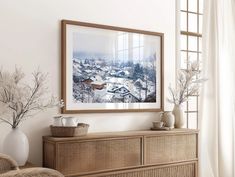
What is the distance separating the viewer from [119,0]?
3.49 metres

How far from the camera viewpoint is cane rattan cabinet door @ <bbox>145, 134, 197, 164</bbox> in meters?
3.28

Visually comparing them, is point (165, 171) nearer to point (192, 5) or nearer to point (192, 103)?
point (192, 103)

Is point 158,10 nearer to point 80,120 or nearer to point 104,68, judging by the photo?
point 104,68

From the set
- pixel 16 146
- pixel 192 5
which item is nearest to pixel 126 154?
pixel 16 146

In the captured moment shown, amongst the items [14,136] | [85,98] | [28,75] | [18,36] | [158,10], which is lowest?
[14,136]

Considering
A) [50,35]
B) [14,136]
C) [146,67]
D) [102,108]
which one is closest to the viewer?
[14,136]

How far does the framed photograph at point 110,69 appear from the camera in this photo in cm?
314

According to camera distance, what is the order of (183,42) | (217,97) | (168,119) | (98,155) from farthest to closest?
(183,42)
(217,97)
(168,119)
(98,155)

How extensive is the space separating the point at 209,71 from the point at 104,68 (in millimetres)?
1526

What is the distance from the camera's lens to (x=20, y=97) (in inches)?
109

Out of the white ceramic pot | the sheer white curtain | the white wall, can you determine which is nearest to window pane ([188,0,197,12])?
the sheer white curtain

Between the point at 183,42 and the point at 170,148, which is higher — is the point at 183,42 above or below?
above

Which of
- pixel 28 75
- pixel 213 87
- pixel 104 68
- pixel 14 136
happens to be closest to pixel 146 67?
pixel 104 68

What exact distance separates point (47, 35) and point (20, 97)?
64 centimetres
